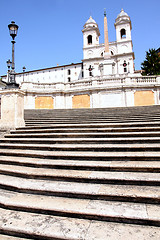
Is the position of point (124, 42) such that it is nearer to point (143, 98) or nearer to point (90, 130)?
point (143, 98)

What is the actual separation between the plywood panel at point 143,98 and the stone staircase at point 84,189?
13875mm

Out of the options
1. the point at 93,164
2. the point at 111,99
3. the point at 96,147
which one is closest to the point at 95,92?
the point at 111,99

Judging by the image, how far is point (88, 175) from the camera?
3.67m

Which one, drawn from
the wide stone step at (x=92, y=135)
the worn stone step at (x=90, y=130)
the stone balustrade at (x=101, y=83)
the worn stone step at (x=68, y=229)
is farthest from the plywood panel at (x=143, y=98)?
the worn stone step at (x=68, y=229)

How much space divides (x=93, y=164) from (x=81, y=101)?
661 inches

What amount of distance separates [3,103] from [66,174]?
541 centimetres

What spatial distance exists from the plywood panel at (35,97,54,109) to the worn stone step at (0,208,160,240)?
19.0 metres

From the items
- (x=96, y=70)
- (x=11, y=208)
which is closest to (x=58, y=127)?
(x=11, y=208)

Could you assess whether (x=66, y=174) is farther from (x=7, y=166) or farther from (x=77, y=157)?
(x=7, y=166)

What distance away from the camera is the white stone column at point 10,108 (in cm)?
758

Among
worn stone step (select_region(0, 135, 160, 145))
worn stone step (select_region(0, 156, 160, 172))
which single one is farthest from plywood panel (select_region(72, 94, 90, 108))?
worn stone step (select_region(0, 156, 160, 172))

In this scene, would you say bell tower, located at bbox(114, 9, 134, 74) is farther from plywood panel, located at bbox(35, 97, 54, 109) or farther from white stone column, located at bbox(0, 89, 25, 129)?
white stone column, located at bbox(0, 89, 25, 129)

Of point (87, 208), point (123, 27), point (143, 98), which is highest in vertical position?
point (123, 27)

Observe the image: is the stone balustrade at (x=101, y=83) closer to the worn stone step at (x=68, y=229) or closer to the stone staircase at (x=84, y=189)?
the stone staircase at (x=84, y=189)
